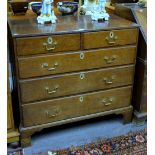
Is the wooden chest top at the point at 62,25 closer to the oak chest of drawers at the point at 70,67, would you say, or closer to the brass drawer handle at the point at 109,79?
the oak chest of drawers at the point at 70,67

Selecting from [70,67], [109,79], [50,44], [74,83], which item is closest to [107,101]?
→ [109,79]

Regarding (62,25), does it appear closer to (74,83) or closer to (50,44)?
(50,44)

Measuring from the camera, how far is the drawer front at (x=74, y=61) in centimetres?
147

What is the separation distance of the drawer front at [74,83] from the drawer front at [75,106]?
48 millimetres

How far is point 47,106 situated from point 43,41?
1.48 ft

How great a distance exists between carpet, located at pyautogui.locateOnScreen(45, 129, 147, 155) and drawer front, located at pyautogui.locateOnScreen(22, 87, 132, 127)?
22 centimetres

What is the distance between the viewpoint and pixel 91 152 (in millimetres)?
1649

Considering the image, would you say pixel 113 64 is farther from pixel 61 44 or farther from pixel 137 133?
pixel 137 133

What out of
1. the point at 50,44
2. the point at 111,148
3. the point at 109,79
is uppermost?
the point at 50,44

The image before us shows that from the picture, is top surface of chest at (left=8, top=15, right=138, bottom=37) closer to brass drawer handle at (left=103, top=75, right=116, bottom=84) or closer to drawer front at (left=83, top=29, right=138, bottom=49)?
drawer front at (left=83, top=29, right=138, bottom=49)

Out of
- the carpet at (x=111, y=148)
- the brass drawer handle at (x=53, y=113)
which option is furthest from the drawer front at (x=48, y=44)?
the carpet at (x=111, y=148)

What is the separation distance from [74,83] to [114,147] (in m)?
0.54

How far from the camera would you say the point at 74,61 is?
1559mm
